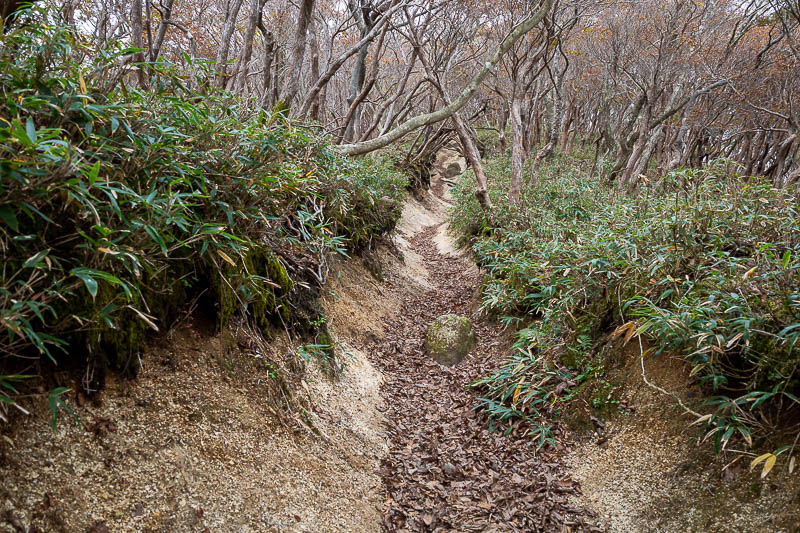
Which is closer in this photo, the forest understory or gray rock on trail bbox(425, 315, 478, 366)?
the forest understory

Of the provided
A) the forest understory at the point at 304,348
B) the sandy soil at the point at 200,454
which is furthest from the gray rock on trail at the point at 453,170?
the sandy soil at the point at 200,454

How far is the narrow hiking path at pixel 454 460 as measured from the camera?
3109mm

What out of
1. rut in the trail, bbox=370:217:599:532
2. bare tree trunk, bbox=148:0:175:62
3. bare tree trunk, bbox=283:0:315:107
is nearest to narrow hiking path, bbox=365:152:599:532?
rut in the trail, bbox=370:217:599:532

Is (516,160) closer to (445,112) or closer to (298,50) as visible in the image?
(445,112)

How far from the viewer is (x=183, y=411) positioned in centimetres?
241

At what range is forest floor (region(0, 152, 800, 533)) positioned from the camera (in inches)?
72.3

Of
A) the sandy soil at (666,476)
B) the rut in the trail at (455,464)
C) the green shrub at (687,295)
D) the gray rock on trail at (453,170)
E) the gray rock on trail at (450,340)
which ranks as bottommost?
the rut in the trail at (455,464)

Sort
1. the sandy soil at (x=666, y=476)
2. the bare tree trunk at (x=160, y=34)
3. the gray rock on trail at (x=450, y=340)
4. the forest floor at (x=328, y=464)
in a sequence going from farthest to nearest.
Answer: the bare tree trunk at (x=160, y=34)
the gray rock on trail at (x=450, y=340)
the sandy soil at (x=666, y=476)
the forest floor at (x=328, y=464)

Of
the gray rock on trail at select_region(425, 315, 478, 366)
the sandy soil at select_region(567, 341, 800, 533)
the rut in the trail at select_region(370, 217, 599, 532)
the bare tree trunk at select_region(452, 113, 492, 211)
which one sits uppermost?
the bare tree trunk at select_region(452, 113, 492, 211)

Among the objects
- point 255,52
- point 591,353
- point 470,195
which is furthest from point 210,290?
point 255,52

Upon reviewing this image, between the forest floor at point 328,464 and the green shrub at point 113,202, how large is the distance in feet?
1.12

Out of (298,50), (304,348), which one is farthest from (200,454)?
(298,50)

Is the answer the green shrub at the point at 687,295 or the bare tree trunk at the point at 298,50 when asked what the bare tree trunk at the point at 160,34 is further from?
the green shrub at the point at 687,295

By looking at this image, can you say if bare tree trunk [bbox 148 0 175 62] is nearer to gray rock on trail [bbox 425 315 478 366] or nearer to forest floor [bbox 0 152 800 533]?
forest floor [bbox 0 152 800 533]
